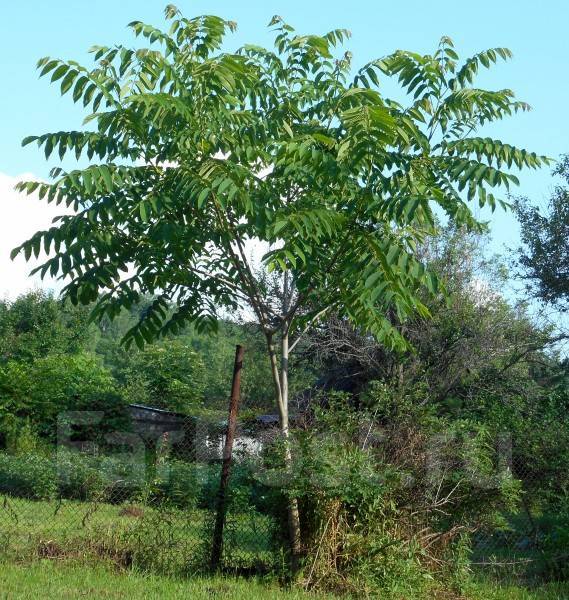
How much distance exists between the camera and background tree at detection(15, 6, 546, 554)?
26.2 ft

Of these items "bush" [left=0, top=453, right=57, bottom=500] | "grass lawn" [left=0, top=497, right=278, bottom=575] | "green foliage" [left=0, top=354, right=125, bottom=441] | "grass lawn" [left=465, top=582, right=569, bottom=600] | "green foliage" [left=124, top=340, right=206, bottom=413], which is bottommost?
"grass lawn" [left=465, top=582, right=569, bottom=600]

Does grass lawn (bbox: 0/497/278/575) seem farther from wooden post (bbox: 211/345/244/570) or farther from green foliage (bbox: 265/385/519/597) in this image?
green foliage (bbox: 265/385/519/597)

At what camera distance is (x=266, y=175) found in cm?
905

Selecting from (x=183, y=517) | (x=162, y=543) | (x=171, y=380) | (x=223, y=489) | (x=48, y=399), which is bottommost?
(x=162, y=543)

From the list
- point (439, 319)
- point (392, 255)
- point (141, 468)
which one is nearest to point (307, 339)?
point (439, 319)

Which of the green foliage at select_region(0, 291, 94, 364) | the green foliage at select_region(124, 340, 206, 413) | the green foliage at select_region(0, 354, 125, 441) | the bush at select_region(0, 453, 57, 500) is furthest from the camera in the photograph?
the green foliage at select_region(0, 291, 94, 364)

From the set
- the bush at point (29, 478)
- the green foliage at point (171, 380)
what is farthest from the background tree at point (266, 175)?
the green foliage at point (171, 380)

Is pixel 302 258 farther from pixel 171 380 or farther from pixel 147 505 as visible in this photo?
pixel 171 380

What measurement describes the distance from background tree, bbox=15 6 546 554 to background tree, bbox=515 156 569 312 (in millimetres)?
10791

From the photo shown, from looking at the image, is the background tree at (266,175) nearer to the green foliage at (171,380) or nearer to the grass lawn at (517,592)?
the grass lawn at (517,592)

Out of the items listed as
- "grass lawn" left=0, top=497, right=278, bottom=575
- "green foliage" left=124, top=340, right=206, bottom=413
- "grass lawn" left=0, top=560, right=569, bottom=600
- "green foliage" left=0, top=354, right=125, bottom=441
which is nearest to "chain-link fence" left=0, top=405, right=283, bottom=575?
"grass lawn" left=0, top=497, right=278, bottom=575

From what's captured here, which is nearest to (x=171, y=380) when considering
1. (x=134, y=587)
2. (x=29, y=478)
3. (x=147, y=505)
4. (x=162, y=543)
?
(x=29, y=478)

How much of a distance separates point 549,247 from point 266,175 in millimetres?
11757

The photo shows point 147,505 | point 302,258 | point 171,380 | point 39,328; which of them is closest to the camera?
point 302,258
